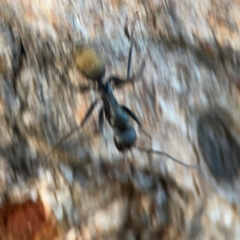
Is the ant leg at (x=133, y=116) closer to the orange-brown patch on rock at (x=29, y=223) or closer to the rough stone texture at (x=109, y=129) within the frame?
the rough stone texture at (x=109, y=129)

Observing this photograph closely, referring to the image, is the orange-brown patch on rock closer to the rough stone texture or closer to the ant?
the rough stone texture

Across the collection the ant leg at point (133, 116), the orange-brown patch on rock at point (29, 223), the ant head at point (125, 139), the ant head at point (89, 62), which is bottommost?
the orange-brown patch on rock at point (29, 223)

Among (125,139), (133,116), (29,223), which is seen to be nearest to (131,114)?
(133,116)

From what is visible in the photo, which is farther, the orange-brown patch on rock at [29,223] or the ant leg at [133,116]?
the ant leg at [133,116]

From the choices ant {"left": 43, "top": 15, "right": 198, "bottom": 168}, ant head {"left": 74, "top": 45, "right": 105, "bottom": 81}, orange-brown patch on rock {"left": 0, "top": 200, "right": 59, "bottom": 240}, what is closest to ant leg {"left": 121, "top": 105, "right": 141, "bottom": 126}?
ant {"left": 43, "top": 15, "right": 198, "bottom": 168}

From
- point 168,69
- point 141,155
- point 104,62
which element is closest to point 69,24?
point 104,62

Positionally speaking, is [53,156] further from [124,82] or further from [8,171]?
[124,82]

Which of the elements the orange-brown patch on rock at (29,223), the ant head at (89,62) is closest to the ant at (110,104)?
the ant head at (89,62)
